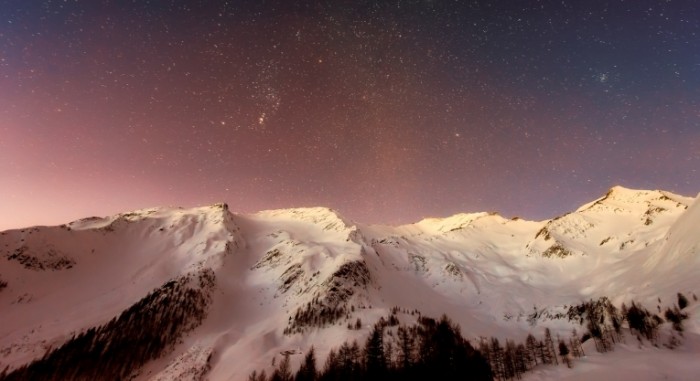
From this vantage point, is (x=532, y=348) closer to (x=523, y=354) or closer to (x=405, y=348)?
(x=523, y=354)

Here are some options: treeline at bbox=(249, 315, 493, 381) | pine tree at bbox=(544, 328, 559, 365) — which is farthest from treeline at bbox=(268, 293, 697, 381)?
pine tree at bbox=(544, 328, 559, 365)

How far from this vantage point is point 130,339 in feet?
465

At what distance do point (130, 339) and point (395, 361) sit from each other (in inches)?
3895

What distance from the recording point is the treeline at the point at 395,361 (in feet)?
382

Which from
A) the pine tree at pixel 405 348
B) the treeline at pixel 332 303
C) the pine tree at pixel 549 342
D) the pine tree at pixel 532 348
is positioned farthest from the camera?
the treeline at pixel 332 303

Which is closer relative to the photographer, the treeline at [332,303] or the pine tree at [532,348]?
the pine tree at [532,348]

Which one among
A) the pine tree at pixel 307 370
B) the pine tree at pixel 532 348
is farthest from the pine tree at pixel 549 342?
the pine tree at pixel 307 370

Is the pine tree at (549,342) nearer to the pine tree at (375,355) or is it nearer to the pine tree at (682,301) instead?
the pine tree at (682,301)

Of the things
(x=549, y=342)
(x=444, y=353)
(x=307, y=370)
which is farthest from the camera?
(x=549, y=342)

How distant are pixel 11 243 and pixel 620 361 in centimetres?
23166

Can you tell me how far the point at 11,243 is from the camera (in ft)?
573

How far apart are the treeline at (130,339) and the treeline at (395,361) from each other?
2085 inches

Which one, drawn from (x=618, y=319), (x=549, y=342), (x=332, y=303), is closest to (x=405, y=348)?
(x=332, y=303)

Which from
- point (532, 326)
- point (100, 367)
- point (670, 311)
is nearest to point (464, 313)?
point (532, 326)
